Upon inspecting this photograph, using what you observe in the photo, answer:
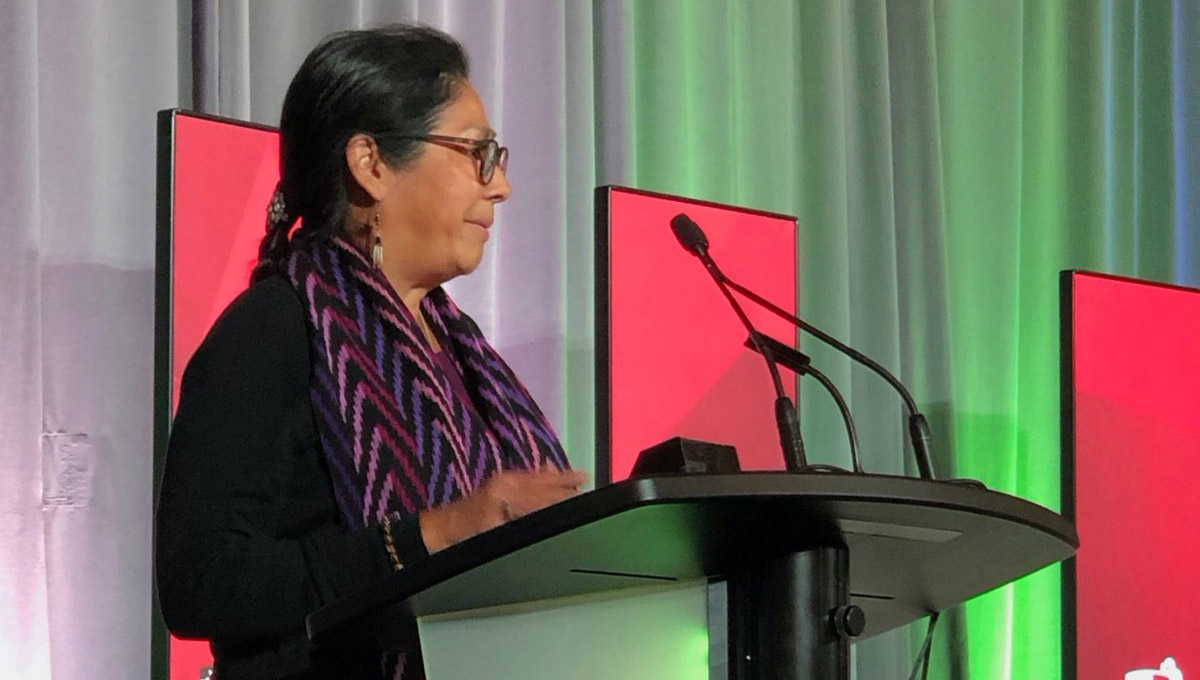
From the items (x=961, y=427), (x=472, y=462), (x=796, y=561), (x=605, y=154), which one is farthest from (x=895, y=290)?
(x=796, y=561)

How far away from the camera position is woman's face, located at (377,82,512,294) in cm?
155

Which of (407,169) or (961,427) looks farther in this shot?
(961,427)

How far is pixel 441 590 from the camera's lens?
0.93 metres

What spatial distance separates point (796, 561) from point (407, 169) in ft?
2.31

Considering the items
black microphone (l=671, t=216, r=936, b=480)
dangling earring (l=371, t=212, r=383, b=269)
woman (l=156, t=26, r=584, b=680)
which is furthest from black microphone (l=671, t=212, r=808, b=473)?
dangling earring (l=371, t=212, r=383, b=269)

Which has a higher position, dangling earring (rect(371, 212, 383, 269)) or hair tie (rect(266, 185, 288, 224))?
hair tie (rect(266, 185, 288, 224))

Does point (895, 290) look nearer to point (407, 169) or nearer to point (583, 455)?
point (583, 455)

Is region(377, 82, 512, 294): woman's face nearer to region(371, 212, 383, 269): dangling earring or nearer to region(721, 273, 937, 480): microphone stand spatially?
region(371, 212, 383, 269): dangling earring

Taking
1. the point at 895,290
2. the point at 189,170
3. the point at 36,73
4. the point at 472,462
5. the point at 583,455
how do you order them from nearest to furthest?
the point at 472,462 → the point at 189,170 → the point at 36,73 → the point at 583,455 → the point at 895,290

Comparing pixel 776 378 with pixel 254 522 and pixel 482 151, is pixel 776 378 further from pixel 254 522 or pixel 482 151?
pixel 254 522

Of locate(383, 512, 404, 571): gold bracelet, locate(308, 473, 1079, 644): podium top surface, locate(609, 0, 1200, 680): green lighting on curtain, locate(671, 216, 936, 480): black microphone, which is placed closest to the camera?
locate(308, 473, 1079, 644): podium top surface

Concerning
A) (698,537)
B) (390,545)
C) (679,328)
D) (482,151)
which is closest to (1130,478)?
(679,328)

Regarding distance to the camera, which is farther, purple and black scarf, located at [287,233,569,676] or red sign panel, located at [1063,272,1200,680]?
red sign panel, located at [1063,272,1200,680]

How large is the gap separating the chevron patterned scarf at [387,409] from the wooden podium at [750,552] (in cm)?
32
